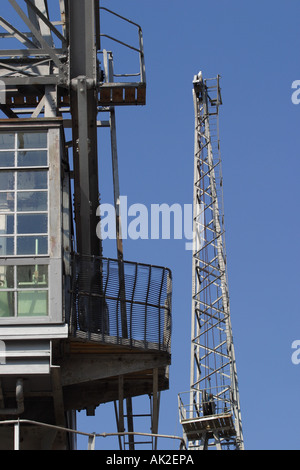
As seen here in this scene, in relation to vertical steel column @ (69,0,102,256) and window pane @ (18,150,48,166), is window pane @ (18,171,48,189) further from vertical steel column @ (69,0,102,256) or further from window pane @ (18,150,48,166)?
vertical steel column @ (69,0,102,256)

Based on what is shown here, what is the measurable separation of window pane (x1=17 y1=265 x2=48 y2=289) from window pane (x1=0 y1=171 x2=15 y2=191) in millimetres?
2384

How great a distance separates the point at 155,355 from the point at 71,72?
8.43 metres

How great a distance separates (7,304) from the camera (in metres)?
26.7

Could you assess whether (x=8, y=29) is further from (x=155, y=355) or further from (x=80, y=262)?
(x=155, y=355)

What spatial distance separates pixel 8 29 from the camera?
104 feet

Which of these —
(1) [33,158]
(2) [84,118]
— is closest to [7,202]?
(1) [33,158]

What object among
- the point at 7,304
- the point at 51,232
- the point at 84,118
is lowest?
the point at 7,304

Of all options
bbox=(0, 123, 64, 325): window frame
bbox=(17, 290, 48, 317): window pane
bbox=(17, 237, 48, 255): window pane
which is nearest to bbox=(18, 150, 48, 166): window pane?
bbox=(0, 123, 64, 325): window frame

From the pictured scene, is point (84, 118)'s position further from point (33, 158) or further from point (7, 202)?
point (7, 202)

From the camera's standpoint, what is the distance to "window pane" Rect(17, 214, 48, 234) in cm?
2756

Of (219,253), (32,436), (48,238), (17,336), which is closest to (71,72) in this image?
(48,238)

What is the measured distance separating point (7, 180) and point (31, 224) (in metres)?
1.46

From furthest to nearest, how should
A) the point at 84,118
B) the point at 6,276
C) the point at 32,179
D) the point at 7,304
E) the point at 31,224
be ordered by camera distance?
the point at 84,118 → the point at 32,179 → the point at 31,224 → the point at 6,276 → the point at 7,304

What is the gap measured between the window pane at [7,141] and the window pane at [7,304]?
425 centimetres
